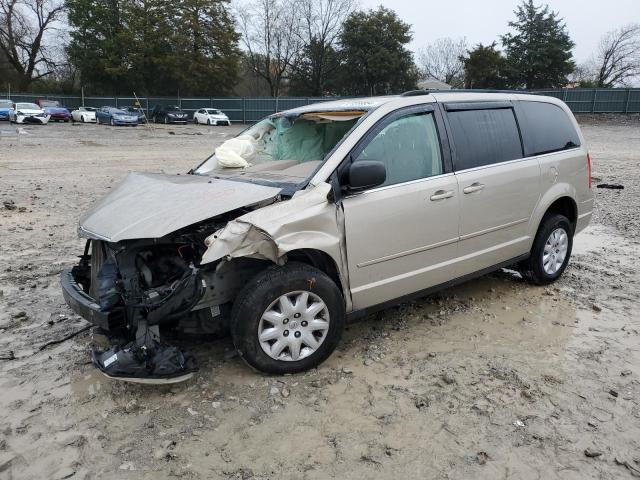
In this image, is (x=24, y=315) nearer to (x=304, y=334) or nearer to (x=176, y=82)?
(x=304, y=334)

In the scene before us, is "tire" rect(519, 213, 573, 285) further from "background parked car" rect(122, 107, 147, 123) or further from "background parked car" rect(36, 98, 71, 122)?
"background parked car" rect(36, 98, 71, 122)

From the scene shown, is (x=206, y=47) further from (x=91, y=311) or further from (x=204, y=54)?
(x=91, y=311)

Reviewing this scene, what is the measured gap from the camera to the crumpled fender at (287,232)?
3170 millimetres

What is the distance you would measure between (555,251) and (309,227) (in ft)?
10.1

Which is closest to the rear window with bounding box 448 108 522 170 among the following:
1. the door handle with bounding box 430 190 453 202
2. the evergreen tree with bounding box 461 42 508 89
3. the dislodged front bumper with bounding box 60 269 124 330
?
the door handle with bounding box 430 190 453 202

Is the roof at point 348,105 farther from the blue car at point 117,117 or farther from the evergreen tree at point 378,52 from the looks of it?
the evergreen tree at point 378,52

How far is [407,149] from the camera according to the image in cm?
400

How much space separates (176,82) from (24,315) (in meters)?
45.0

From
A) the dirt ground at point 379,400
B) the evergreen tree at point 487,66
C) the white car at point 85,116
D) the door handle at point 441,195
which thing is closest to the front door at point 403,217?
the door handle at point 441,195

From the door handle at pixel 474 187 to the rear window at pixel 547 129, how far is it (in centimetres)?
88

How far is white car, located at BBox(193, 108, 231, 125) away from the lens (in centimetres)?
3738

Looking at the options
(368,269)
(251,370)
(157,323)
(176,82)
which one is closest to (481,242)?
(368,269)

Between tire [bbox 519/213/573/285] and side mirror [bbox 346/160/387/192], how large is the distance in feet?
7.50

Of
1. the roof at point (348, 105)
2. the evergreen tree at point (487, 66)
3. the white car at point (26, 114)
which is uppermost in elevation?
the evergreen tree at point (487, 66)
